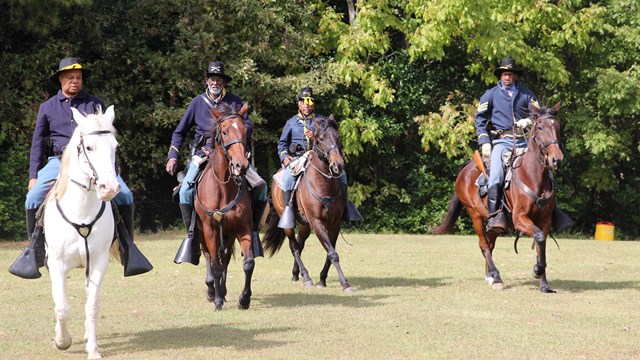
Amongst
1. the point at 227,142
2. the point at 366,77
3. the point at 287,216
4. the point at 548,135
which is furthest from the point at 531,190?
the point at 366,77

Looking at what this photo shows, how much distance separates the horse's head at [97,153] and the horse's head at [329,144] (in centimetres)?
506

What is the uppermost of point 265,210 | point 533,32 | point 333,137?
point 533,32

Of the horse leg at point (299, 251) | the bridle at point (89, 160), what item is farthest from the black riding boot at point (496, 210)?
the bridle at point (89, 160)

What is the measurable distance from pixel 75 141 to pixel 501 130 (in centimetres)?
716

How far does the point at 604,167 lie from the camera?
29828mm

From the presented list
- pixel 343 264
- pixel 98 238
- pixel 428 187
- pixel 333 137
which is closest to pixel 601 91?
pixel 428 187

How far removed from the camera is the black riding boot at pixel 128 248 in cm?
979

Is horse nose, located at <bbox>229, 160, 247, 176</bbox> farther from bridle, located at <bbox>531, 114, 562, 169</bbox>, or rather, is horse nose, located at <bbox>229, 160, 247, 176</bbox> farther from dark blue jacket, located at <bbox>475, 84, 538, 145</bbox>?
dark blue jacket, located at <bbox>475, 84, 538, 145</bbox>

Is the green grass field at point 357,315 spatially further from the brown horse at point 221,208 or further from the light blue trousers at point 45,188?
the light blue trousers at point 45,188

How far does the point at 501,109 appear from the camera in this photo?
14234 mm

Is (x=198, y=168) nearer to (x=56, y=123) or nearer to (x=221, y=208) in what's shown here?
(x=221, y=208)

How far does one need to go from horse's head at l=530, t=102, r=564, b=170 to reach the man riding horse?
1.81 feet

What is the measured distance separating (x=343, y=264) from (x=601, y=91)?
1296cm

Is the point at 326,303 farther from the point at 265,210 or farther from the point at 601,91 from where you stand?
the point at 601,91
